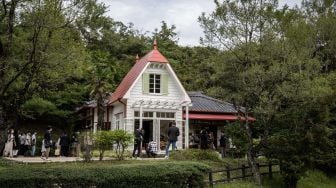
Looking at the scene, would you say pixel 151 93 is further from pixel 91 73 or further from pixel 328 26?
pixel 328 26

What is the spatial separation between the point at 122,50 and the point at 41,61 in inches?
1124

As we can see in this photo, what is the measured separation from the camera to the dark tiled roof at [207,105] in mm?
30766

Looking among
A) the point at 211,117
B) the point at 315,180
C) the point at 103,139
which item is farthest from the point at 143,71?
the point at 315,180

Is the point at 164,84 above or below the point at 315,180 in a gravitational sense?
above

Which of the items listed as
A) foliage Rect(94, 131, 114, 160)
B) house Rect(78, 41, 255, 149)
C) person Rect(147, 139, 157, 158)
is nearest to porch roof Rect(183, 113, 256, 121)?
house Rect(78, 41, 255, 149)

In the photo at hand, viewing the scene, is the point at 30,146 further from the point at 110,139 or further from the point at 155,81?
the point at 155,81

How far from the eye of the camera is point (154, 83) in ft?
90.6

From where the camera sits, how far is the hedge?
1267 cm

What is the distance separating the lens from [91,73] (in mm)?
27906

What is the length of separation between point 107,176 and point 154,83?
14.5 m

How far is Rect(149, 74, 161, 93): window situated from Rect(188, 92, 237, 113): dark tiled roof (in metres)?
3.53

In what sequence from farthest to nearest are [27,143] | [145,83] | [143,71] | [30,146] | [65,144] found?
[145,83], [143,71], [30,146], [27,143], [65,144]

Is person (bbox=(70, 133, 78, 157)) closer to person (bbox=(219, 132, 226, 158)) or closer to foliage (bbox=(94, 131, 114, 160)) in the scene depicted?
foliage (bbox=(94, 131, 114, 160))

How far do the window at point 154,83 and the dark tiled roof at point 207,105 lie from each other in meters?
3.53
